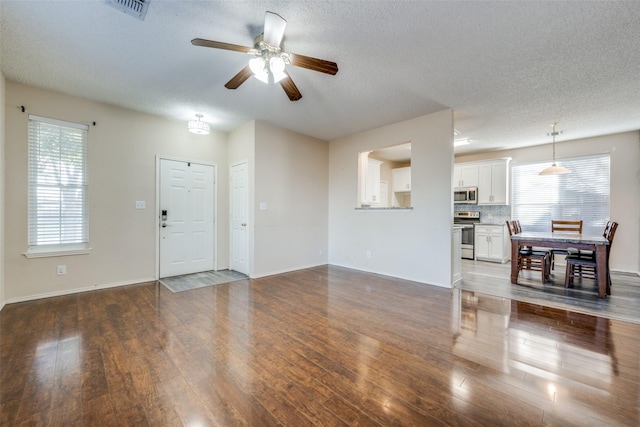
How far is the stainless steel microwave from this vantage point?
21.2ft

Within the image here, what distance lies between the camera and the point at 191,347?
222cm

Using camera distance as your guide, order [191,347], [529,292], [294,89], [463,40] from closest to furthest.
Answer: [191,347], [463,40], [294,89], [529,292]

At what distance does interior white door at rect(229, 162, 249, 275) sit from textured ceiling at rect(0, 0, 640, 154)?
1.10 m

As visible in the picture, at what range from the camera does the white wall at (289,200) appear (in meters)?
4.62

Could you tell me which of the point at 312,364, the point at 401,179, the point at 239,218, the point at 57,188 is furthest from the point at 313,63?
the point at 401,179

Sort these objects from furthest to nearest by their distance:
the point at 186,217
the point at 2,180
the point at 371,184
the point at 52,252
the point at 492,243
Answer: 1. the point at 492,243
2. the point at 371,184
3. the point at 186,217
4. the point at 52,252
5. the point at 2,180

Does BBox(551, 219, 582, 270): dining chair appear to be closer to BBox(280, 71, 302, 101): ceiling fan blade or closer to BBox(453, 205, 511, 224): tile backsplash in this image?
BBox(453, 205, 511, 224): tile backsplash

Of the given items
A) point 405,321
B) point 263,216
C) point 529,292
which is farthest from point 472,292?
point 263,216

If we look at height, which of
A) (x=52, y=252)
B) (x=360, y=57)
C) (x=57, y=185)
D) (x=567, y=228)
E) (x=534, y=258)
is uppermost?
(x=360, y=57)

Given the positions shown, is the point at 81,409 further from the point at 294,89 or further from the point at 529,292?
the point at 529,292

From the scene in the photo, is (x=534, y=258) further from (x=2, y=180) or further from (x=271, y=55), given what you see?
(x=2, y=180)

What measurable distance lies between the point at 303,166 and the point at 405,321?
11.7 feet

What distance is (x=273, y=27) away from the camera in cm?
195

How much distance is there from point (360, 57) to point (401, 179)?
17.7 ft
